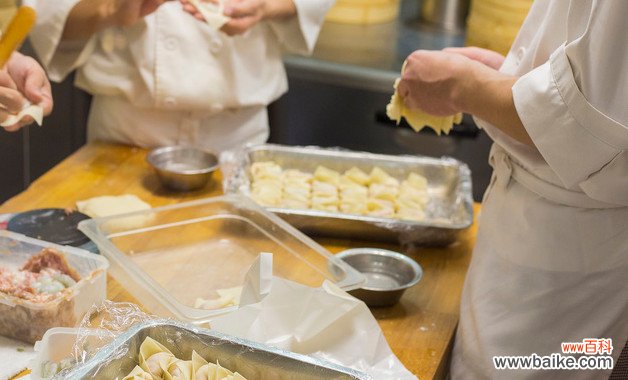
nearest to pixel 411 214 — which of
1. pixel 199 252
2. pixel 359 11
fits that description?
pixel 199 252

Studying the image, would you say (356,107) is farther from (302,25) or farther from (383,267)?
(383,267)

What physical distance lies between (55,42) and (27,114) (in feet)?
1.63

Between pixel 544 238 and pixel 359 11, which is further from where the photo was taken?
pixel 359 11

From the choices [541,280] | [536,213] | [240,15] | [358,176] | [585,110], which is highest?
[585,110]

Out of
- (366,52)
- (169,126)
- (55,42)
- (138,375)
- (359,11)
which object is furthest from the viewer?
(359,11)

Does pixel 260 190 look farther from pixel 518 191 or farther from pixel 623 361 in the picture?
pixel 623 361

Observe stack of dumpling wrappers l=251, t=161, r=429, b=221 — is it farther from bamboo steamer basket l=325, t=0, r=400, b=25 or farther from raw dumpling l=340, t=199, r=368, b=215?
bamboo steamer basket l=325, t=0, r=400, b=25

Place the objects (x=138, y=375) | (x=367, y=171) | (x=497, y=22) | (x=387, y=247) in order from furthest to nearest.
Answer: (x=497, y=22) < (x=367, y=171) < (x=387, y=247) < (x=138, y=375)

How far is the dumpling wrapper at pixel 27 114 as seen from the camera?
61.1 inches

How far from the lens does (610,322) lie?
1.46 m

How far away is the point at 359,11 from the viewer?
3.14 m

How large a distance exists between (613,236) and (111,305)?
843 mm

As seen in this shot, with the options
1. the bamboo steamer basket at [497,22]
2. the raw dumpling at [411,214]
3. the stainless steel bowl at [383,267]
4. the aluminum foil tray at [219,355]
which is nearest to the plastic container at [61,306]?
the aluminum foil tray at [219,355]

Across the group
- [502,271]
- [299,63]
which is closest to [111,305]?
[502,271]
